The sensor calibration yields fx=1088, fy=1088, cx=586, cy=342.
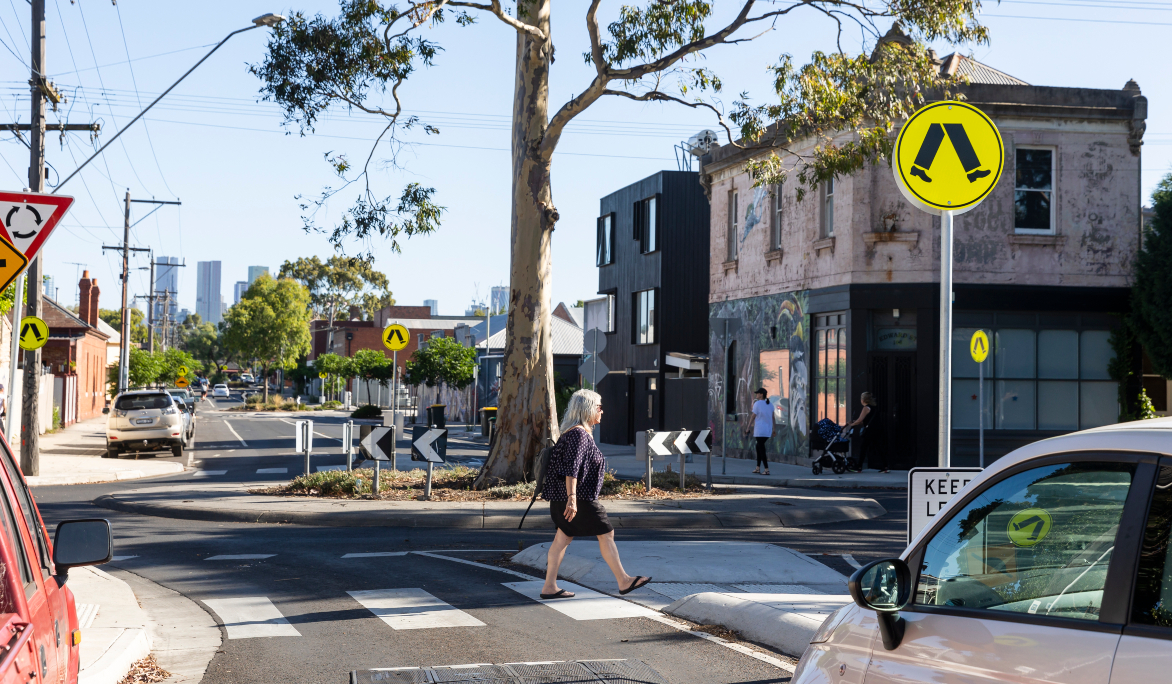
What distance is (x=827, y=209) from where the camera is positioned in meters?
24.5

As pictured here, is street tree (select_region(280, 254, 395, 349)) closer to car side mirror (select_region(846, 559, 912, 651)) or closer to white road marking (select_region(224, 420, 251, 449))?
white road marking (select_region(224, 420, 251, 449))

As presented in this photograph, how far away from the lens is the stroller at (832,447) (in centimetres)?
2234

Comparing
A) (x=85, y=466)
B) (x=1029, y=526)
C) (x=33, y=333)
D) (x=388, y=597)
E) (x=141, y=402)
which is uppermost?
(x=33, y=333)

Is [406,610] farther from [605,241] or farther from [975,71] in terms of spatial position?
[605,241]

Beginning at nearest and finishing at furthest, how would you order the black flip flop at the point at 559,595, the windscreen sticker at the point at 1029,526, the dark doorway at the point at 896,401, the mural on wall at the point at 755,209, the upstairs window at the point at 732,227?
the windscreen sticker at the point at 1029,526 < the black flip flop at the point at 559,595 < the dark doorway at the point at 896,401 < the mural on wall at the point at 755,209 < the upstairs window at the point at 732,227

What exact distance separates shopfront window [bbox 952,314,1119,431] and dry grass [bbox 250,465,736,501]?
25.7 ft

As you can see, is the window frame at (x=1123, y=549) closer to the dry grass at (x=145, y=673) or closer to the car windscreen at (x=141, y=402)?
the dry grass at (x=145, y=673)

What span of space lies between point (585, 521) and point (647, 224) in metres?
26.9

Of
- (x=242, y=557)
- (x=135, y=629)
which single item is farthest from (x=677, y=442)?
(x=135, y=629)

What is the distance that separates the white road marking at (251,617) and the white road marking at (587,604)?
2.02 meters

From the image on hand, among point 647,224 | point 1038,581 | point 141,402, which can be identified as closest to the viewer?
point 1038,581


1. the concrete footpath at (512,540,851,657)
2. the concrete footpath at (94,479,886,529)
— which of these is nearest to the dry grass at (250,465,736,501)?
the concrete footpath at (94,479,886,529)

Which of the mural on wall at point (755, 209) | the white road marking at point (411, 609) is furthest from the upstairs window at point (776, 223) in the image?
the white road marking at point (411, 609)

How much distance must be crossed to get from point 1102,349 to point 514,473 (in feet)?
46.2
